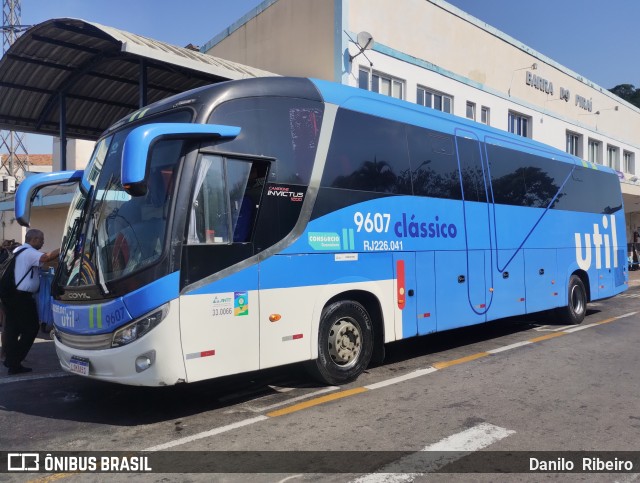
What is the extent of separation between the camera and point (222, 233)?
548 centimetres

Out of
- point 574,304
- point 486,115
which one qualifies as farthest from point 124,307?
point 486,115

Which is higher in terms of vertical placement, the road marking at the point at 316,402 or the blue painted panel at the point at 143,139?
the blue painted panel at the point at 143,139

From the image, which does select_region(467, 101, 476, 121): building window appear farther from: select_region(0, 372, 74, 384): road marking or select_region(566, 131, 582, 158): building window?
select_region(0, 372, 74, 384): road marking

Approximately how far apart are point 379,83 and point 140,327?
1337 centimetres

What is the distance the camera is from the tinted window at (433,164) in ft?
25.5

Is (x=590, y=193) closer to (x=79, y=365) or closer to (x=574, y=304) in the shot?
(x=574, y=304)

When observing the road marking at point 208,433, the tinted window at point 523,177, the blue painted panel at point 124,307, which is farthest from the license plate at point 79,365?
the tinted window at point 523,177

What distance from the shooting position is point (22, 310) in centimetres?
725

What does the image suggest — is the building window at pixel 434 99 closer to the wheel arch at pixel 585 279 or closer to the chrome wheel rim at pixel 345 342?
the wheel arch at pixel 585 279

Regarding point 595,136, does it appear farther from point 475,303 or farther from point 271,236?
point 271,236

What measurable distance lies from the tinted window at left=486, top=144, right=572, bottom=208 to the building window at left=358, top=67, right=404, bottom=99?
6699 millimetres

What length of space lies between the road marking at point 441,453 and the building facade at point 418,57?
39.4 ft

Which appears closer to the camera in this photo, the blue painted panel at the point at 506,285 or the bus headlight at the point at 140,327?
the bus headlight at the point at 140,327

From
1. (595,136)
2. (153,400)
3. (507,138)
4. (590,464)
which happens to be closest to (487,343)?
(507,138)
